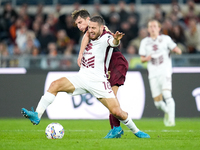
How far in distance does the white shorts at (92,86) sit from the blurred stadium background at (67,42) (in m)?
5.42

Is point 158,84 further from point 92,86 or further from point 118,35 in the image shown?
point 118,35

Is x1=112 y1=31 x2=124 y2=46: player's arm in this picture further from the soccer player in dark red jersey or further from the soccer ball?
the soccer ball

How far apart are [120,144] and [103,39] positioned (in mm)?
1717

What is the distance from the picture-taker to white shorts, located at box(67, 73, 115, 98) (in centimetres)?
686

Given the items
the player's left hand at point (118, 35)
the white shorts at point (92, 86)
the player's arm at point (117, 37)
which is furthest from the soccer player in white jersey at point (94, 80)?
the player's left hand at point (118, 35)

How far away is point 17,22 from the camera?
54.4 ft

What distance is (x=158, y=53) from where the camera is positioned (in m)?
10.7

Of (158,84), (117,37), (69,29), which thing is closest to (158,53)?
(158,84)

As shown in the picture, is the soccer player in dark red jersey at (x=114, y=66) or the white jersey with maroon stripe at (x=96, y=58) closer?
the white jersey with maroon stripe at (x=96, y=58)

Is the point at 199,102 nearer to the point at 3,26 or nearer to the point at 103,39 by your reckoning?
the point at 103,39

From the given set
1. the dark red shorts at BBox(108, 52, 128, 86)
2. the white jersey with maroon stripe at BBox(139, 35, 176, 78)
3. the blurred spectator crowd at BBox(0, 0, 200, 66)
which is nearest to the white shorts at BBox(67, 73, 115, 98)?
the dark red shorts at BBox(108, 52, 128, 86)

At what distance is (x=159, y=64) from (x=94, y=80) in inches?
162

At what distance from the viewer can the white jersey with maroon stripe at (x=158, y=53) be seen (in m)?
10.7

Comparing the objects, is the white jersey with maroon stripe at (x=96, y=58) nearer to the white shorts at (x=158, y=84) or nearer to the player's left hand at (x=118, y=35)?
the player's left hand at (x=118, y=35)
